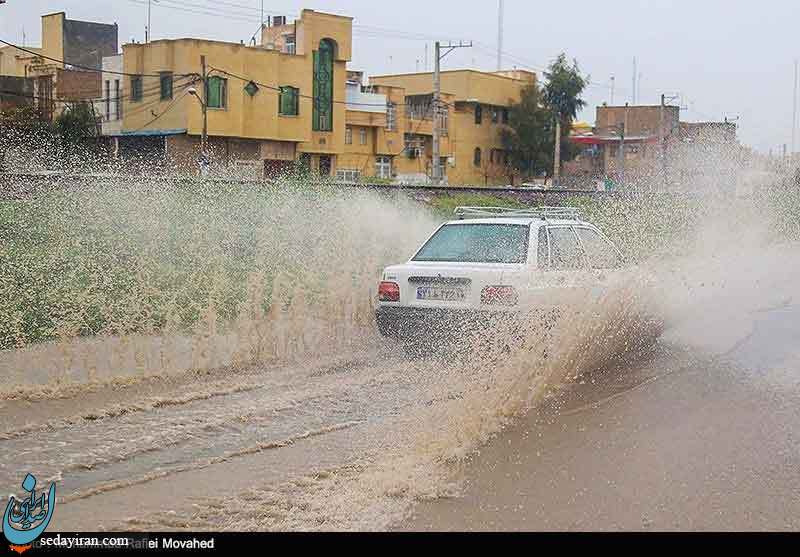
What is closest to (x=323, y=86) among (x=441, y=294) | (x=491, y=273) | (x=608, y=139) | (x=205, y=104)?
(x=205, y=104)

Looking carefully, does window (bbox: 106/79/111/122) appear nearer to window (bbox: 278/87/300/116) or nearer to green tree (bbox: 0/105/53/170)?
green tree (bbox: 0/105/53/170)

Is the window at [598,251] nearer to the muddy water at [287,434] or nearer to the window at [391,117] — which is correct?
the muddy water at [287,434]

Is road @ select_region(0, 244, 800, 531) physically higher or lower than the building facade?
lower

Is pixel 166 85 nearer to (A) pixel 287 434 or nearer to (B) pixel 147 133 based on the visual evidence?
(B) pixel 147 133

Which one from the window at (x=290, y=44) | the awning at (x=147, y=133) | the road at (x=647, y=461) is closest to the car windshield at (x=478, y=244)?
the road at (x=647, y=461)

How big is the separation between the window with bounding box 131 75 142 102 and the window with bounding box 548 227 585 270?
40.1 meters

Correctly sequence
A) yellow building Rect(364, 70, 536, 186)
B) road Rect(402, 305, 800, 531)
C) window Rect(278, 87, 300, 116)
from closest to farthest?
1. road Rect(402, 305, 800, 531)
2. window Rect(278, 87, 300, 116)
3. yellow building Rect(364, 70, 536, 186)

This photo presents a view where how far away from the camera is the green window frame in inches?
2059

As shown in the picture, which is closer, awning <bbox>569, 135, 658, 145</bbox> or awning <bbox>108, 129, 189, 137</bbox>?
awning <bbox>108, 129, 189, 137</bbox>

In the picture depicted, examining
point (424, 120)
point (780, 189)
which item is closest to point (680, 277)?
point (780, 189)

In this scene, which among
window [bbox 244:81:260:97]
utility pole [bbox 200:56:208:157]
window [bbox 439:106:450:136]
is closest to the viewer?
utility pole [bbox 200:56:208:157]

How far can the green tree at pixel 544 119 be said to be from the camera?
229 feet

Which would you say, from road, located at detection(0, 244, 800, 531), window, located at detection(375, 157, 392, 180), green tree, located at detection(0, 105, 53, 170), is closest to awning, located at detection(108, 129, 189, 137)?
green tree, located at detection(0, 105, 53, 170)

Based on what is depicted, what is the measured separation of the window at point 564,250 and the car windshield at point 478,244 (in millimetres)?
282
